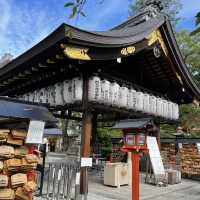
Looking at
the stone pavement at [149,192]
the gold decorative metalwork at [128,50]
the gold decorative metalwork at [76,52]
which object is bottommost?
the stone pavement at [149,192]

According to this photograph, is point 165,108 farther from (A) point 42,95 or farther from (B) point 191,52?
(B) point 191,52

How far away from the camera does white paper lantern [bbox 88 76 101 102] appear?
7906mm

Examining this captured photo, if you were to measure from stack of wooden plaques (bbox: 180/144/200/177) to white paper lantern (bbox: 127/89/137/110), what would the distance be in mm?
5684

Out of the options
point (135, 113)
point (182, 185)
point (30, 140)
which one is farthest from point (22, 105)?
point (182, 185)

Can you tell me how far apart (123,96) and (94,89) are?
1463 millimetres

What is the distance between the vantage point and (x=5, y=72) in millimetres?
9195

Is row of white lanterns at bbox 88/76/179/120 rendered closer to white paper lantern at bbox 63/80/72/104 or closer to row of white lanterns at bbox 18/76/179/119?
row of white lanterns at bbox 18/76/179/119

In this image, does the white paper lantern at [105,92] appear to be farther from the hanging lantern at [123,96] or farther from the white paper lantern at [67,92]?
the white paper lantern at [67,92]

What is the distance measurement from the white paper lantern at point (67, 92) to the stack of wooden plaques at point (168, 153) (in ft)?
27.0

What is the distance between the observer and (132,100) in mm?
9484

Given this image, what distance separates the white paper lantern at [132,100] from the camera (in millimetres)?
9342

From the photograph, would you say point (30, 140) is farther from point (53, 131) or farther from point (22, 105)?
point (53, 131)

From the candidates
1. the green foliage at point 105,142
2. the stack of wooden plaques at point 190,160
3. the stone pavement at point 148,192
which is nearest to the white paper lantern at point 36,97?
the stone pavement at point 148,192

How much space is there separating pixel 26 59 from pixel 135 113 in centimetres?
437
